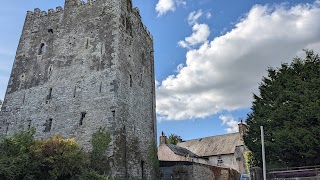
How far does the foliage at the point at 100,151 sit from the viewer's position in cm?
1809

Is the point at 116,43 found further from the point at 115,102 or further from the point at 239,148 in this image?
the point at 239,148

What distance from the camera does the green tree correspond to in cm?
1669

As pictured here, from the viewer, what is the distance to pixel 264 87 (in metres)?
21.1

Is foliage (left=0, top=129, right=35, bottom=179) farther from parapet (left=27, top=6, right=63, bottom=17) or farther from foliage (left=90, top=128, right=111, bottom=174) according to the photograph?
parapet (left=27, top=6, right=63, bottom=17)

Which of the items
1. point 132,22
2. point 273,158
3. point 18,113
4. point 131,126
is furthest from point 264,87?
point 18,113

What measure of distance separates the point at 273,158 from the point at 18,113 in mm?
18537

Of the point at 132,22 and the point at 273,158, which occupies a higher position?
the point at 132,22

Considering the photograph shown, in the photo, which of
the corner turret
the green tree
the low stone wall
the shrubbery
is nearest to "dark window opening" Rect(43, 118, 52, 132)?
the shrubbery

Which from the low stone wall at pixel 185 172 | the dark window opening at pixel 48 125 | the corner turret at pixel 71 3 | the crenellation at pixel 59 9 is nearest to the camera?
the dark window opening at pixel 48 125

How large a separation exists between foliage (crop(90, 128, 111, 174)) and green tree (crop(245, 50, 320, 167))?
31.0 feet

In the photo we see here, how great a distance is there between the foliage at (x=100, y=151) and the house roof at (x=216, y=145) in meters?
23.3

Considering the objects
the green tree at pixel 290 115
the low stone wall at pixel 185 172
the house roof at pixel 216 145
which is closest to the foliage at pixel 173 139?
the house roof at pixel 216 145

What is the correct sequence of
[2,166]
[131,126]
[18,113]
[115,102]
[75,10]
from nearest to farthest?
1. [2,166]
2. [115,102]
3. [131,126]
4. [18,113]
5. [75,10]

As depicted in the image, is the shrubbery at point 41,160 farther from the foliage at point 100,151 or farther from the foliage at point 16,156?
the foliage at point 100,151
